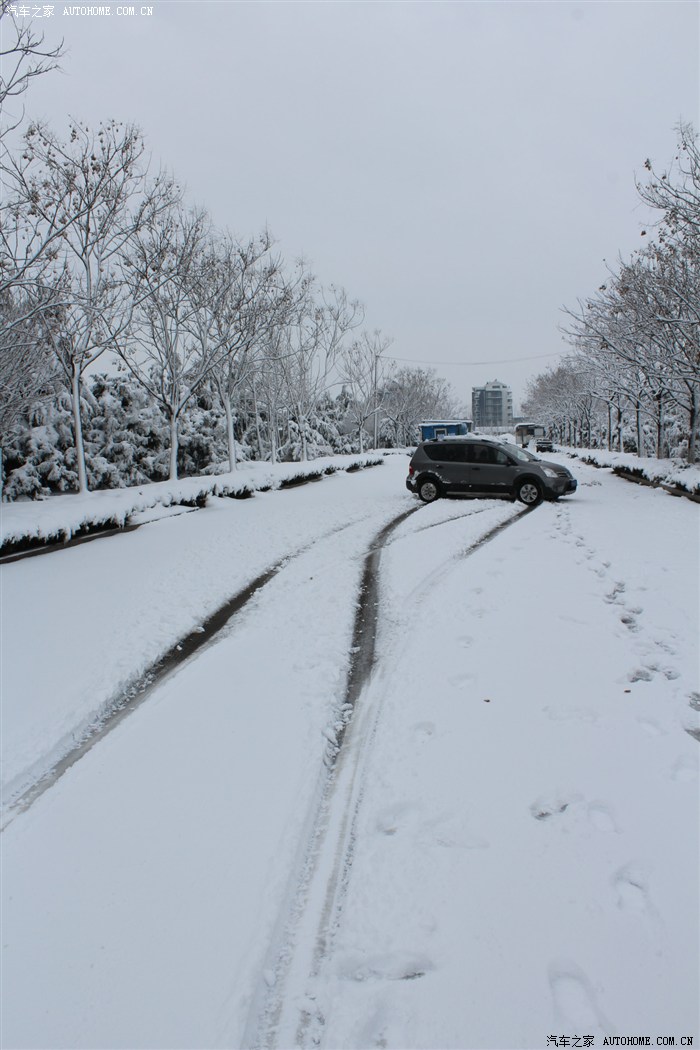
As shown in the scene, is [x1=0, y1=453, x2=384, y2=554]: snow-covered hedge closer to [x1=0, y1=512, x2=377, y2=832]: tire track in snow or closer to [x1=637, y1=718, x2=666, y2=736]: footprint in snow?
[x1=0, y1=512, x2=377, y2=832]: tire track in snow

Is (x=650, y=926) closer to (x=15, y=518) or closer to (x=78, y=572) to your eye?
(x=78, y=572)

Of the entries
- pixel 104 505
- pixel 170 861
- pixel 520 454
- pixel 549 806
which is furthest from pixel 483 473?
pixel 170 861

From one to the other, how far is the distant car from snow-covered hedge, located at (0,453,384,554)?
6.79m

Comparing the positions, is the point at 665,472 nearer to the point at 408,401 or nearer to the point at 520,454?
the point at 520,454

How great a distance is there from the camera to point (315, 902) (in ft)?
9.30

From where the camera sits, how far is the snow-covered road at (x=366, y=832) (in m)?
2.33

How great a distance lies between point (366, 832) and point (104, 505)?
1358 cm

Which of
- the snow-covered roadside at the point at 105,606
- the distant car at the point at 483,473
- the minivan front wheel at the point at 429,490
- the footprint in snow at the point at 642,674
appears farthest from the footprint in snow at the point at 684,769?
the minivan front wheel at the point at 429,490

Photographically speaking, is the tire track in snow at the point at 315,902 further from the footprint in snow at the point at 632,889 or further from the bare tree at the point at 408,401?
the bare tree at the point at 408,401

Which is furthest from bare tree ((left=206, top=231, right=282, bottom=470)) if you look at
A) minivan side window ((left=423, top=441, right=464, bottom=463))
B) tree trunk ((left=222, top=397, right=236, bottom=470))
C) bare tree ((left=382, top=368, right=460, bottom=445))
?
bare tree ((left=382, top=368, right=460, bottom=445))

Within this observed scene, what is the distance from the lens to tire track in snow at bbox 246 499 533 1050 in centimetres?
228

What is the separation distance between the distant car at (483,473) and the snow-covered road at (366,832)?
9.41m

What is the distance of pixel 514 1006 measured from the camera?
226 cm

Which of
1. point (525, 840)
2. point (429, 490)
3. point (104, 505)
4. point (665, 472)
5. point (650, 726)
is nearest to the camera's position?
point (525, 840)
